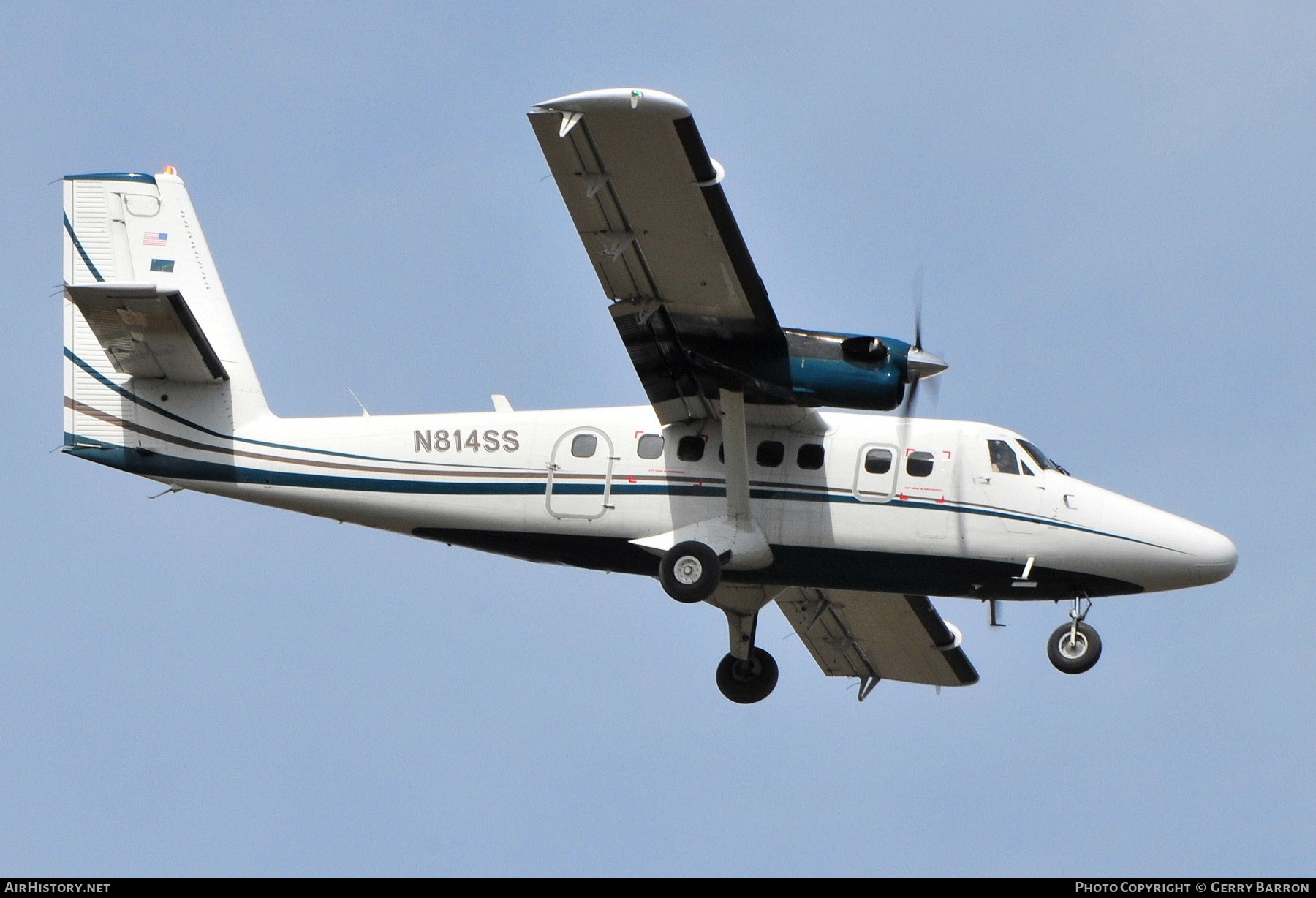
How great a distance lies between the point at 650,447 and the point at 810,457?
5.51 ft

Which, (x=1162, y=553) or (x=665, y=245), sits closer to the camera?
(x=665, y=245)

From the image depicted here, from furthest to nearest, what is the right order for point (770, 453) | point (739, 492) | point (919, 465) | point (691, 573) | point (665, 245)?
point (770, 453), point (919, 465), point (739, 492), point (691, 573), point (665, 245)

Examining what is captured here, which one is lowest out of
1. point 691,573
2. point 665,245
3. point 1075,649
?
point 1075,649

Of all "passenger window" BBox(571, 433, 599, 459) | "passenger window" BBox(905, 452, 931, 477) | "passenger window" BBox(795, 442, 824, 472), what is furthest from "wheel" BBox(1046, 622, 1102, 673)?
"passenger window" BBox(571, 433, 599, 459)

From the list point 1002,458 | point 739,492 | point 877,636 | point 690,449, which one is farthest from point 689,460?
point 877,636

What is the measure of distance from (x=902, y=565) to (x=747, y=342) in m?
2.82

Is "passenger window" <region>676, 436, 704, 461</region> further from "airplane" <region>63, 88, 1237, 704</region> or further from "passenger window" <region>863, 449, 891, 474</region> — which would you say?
"passenger window" <region>863, 449, 891, 474</region>

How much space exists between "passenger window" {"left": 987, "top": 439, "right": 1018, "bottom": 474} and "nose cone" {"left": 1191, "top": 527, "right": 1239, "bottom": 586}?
6.34ft

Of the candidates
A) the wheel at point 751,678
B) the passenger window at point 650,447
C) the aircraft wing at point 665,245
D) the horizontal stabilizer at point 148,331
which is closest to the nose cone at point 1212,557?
the aircraft wing at point 665,245

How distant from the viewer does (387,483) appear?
60.3ft

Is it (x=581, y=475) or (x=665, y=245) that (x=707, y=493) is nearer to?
(x=581, y=475)

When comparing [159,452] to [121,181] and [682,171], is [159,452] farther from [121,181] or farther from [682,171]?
[682,171]

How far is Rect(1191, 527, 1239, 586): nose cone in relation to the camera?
1730 cm

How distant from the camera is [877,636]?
812 inches
